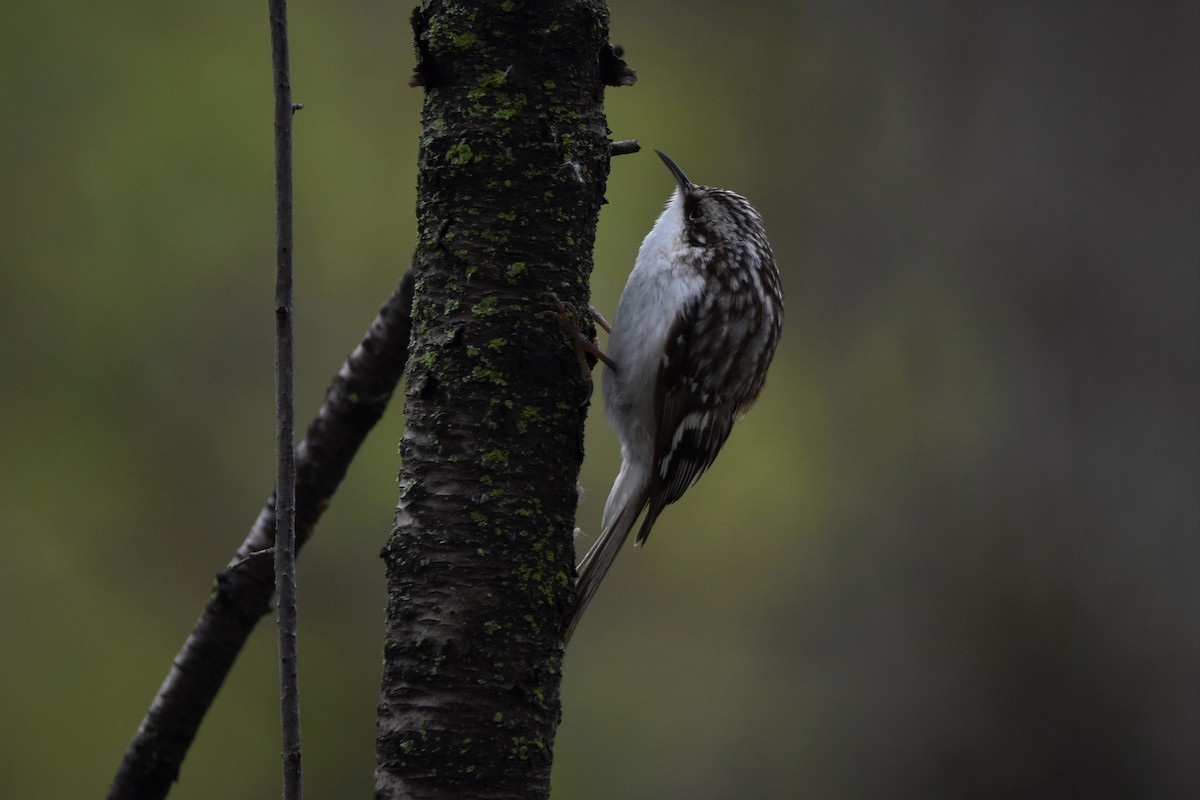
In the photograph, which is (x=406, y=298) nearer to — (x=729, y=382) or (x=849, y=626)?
(x=729, y=382)

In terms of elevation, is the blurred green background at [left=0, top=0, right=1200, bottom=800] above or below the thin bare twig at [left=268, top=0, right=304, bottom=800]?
above

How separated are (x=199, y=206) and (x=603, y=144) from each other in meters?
6.03

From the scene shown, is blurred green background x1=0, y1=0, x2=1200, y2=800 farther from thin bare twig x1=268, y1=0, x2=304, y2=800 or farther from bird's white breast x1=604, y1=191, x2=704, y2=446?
thin bare twig x1=268, y1=0, x2=304, y2=800

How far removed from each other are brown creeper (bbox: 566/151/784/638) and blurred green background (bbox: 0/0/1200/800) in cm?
395

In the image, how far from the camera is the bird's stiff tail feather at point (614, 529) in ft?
10.3

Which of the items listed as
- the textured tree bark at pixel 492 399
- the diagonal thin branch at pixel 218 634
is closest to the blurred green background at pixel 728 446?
the diagonal thin branch at pixel 218 634

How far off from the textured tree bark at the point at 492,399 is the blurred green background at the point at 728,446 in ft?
17.8

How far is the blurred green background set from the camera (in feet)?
23.8

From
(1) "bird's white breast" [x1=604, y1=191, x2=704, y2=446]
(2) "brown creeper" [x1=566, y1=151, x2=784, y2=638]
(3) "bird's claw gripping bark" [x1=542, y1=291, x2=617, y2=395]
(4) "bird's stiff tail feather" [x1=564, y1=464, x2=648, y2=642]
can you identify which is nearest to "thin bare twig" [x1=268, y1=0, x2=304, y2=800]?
(3) "bird's claw gripping bark" [x1=542, y1=291, x2=617, y2=395]

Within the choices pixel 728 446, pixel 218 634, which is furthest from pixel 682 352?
pixel 728 446

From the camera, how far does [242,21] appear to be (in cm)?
801

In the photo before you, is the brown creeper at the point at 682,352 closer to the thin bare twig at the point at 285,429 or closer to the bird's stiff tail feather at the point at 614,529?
the bird's stiff tail feather at the point at 614,529

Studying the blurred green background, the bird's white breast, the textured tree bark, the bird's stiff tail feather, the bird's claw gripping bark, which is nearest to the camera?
the textured tree bark

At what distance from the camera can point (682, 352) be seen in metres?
3.41
